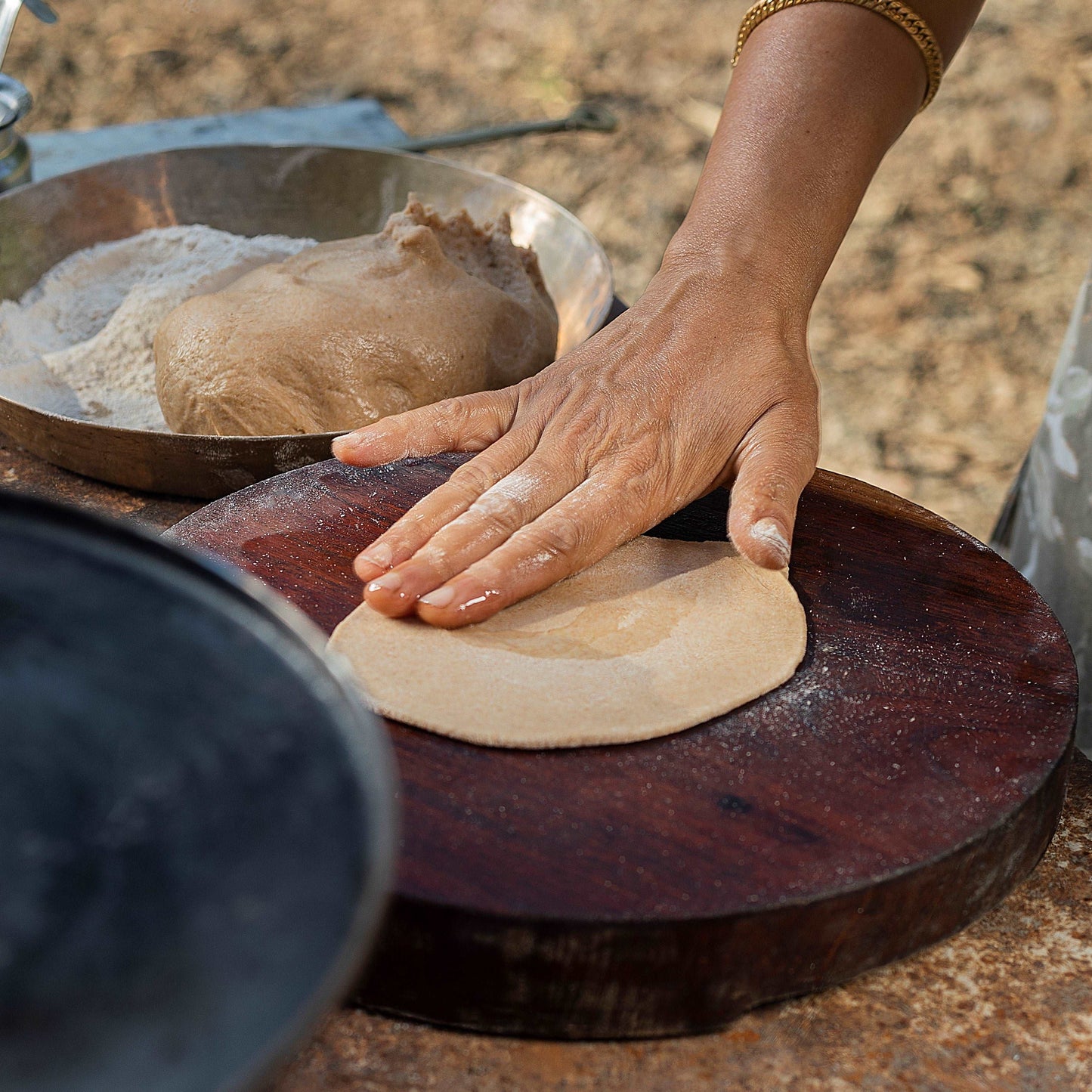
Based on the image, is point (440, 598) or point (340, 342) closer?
point (440, 598)

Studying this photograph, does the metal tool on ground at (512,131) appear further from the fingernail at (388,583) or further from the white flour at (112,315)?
the fingernail at (388,583)

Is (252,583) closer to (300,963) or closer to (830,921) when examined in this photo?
(300,963)

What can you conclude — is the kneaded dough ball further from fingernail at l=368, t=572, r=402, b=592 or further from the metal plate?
fingernail at l=368, t=572, r=402, b=592

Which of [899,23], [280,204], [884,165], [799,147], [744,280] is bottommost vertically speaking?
[884,165]

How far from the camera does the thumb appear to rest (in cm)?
107

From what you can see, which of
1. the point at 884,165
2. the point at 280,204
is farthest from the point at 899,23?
the point at 884,165

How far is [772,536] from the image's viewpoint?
107 centimetres

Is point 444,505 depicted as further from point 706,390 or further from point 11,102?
point 11,102

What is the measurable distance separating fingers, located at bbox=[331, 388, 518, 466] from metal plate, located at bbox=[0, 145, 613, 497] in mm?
301

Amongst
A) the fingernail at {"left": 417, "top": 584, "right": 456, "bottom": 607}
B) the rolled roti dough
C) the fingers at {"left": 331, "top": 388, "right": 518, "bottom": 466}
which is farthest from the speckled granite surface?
the fingers at {"left": 331, "top": 388, "right": 518, "bottom": 466}

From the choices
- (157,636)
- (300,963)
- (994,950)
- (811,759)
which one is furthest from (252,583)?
(994,950)

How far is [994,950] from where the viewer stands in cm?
85

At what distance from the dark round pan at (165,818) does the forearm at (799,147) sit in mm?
997

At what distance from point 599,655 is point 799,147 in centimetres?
73
